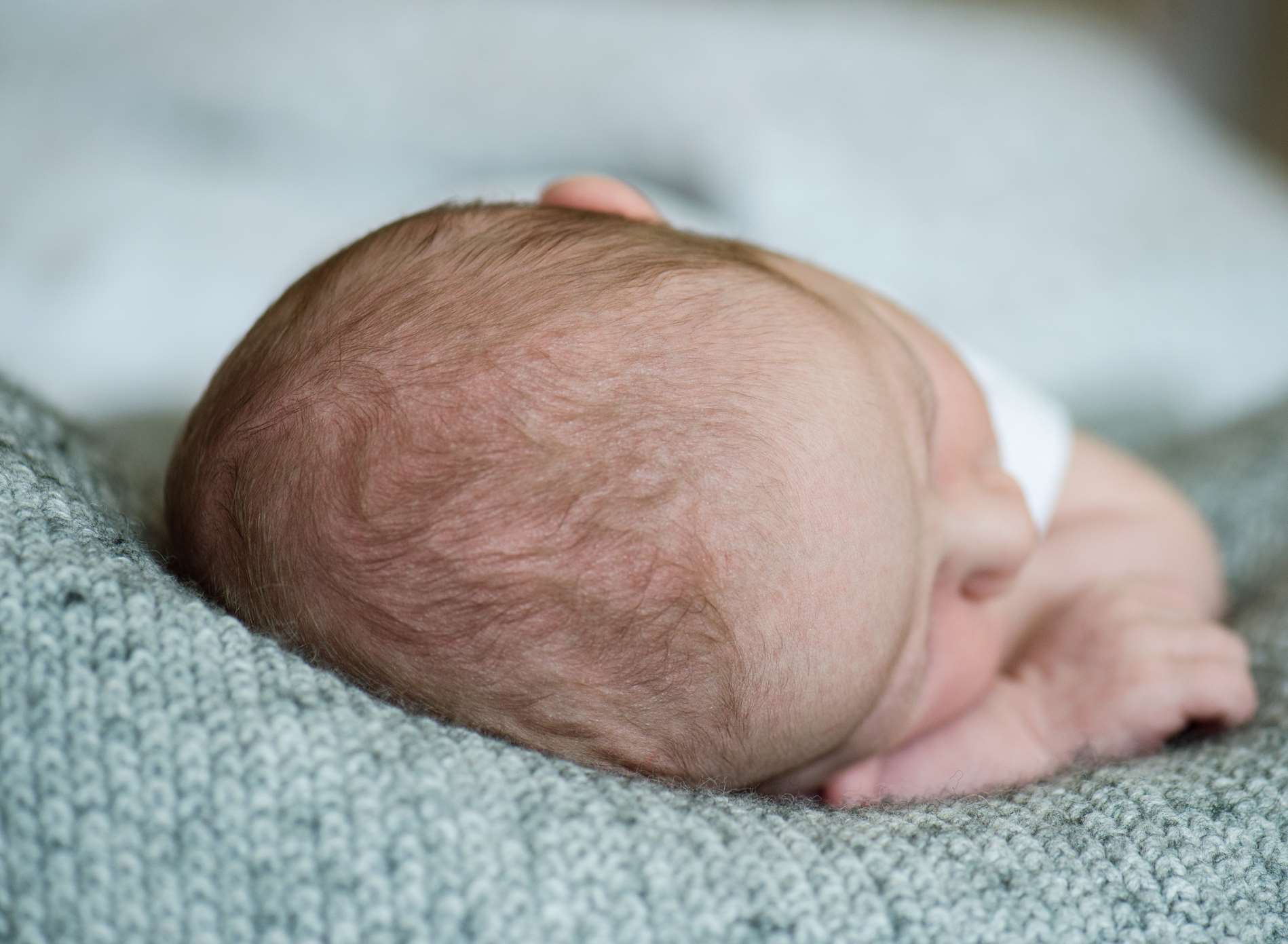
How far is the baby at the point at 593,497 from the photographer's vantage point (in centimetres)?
57

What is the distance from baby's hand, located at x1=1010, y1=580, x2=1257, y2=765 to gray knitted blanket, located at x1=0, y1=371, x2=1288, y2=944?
0.69ft

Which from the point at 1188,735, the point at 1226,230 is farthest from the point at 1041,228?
the point at 1188,735

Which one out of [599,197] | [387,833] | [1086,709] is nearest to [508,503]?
[387,833]

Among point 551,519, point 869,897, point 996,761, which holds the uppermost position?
point 551,519

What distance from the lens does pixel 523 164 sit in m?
1.48

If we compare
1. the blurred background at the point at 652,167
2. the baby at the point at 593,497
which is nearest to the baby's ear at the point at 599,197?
the baby at the point at 593,497

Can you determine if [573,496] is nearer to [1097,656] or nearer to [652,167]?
[1097,656]

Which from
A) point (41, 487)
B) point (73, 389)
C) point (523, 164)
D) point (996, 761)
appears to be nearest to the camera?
point (41, 487)

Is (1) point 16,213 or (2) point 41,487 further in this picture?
(1) point 16,213

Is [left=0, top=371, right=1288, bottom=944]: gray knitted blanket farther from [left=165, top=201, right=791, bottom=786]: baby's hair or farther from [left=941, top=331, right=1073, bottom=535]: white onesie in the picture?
[left=941, top=331, right=1073, bottom=535]: white onesie

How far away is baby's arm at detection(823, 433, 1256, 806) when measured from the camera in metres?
0.78

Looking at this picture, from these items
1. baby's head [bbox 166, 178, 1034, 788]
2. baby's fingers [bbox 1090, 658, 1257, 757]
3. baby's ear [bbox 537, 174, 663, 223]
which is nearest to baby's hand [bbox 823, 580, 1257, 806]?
baby's fingers [bbox 1090, 658, 1257, 757]

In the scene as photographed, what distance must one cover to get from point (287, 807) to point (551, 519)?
0.62ft

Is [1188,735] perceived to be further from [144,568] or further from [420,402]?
[144,568]
